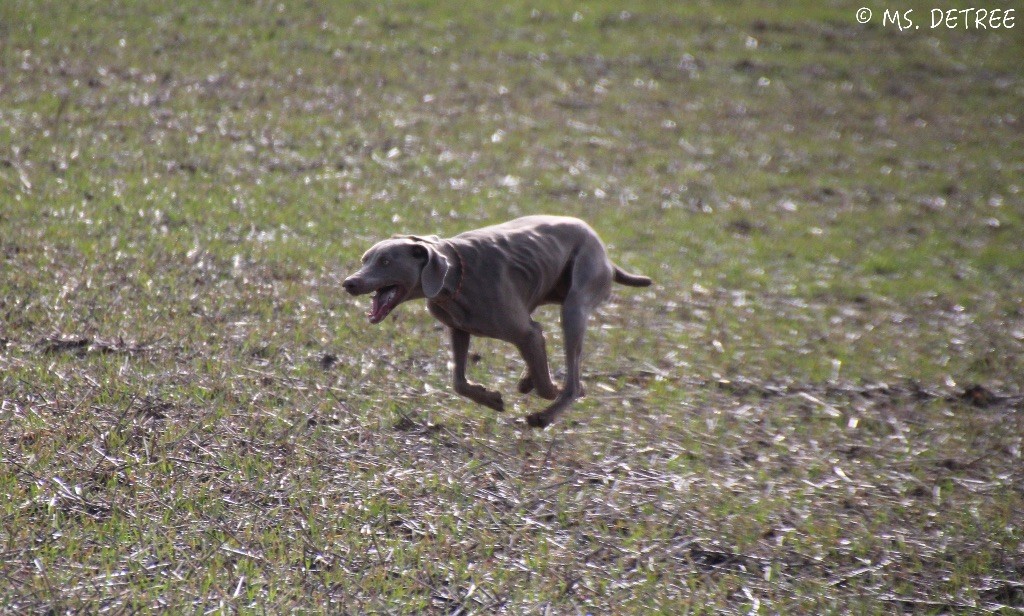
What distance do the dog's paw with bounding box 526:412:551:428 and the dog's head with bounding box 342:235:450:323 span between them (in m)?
0.97

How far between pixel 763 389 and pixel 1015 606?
2.96 meters

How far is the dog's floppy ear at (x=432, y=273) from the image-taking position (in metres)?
5.65

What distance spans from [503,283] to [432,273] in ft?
1.62

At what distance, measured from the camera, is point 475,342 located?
829 cm

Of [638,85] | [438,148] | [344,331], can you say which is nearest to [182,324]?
[344,331]

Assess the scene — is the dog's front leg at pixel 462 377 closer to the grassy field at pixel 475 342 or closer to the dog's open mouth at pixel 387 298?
the grassy field at pixel 475 342

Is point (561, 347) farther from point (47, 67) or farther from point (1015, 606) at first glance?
point (47, 67)

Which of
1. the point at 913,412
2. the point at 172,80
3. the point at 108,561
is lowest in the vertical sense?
the point at 913,412

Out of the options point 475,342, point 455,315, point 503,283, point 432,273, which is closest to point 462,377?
point 455,315

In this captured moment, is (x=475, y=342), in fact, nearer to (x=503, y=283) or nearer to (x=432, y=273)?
(x=503, y=283)

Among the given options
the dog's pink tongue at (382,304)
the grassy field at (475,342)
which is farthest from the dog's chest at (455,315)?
the grassy field at (475,342)

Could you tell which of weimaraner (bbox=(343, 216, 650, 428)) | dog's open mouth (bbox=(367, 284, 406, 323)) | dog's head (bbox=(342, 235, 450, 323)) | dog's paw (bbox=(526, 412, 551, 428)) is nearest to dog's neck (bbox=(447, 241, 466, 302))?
weimaraner (bbox=(343, 216, 650, 428))

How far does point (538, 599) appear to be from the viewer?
4727mm

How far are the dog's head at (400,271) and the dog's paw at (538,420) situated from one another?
3.18 feet
